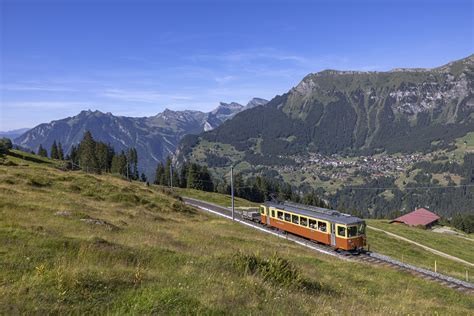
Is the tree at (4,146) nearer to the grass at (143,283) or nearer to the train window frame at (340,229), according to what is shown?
the grass at (143,283)

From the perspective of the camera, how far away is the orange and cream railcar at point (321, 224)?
35.2 metres

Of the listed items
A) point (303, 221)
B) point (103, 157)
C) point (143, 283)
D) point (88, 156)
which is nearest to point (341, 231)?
point (303, 221)

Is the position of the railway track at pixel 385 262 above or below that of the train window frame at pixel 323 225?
below

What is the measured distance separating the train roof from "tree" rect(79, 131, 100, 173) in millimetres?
66823

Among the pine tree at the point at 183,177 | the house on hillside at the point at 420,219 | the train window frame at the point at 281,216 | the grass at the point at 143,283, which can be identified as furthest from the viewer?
the pine tree at the point at 183,177

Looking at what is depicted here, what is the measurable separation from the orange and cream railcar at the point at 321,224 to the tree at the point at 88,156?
66.3 m

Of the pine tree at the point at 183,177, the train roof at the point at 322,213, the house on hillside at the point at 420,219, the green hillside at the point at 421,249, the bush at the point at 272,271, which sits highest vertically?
the bush at the point at 272,271

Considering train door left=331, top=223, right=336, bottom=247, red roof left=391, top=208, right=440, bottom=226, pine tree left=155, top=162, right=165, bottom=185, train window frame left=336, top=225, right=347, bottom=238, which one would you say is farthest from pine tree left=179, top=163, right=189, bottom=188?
train window frame left=336, top=225, right=347, bottom=238

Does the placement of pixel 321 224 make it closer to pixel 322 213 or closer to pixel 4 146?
pixel 322 213

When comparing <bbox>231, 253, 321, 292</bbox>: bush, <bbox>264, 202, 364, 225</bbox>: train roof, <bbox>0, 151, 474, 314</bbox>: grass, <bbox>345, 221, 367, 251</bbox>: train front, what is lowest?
<bbox>345, 221, 367, 251</bbox>: train front

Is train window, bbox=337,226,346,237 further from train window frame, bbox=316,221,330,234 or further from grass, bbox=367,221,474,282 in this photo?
grass, bbox=367,221,474,282

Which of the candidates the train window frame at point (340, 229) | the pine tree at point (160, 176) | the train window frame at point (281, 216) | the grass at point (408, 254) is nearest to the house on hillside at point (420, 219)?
the grass at point (408, 254)

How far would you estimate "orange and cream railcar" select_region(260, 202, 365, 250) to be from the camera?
35.2 meters

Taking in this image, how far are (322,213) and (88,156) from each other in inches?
3242
